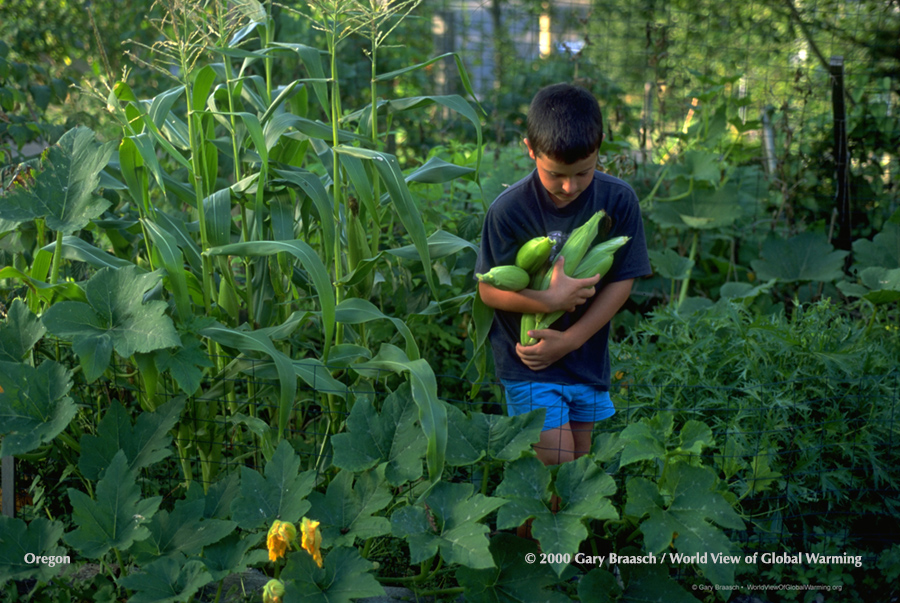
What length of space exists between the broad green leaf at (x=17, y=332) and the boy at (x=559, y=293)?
1.23 meters

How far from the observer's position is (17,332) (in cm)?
196

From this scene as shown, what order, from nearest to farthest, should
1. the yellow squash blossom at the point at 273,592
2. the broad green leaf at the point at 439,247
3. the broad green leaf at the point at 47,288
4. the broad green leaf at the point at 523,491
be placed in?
the yellow squash blossom at the point at 273,592 → the broad green leaf at the point at 523,491 → the broad green leaf at the point at 47,288 → the broad green leaf at the point at 439,247

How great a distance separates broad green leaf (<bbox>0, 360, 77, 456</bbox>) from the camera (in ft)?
5.87

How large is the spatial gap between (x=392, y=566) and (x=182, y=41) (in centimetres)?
159

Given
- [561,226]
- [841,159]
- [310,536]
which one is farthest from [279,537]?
[841,159]

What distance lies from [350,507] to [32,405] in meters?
0.86

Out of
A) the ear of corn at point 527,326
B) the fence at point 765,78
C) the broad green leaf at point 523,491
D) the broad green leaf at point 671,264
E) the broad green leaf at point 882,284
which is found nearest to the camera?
the broad green leaf at point 523,491

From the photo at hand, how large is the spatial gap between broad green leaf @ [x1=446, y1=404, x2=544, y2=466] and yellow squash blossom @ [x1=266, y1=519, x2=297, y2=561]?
1.41ft

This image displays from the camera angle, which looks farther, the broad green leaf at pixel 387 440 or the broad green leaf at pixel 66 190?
the broad green leaf at pixel 66 190

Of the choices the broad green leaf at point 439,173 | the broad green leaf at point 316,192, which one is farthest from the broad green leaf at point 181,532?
the broad green leaf at point 439,173

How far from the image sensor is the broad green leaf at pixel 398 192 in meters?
1.93

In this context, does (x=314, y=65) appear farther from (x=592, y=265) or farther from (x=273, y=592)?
(x=273, y=592)

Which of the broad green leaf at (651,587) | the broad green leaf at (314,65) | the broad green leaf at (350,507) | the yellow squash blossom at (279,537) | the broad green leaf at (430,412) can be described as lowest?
the broad green leaf at (651,587)

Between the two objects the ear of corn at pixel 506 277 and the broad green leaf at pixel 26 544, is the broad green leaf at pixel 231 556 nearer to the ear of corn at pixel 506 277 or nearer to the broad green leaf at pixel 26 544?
the broad green leaf at pixel 26 544
